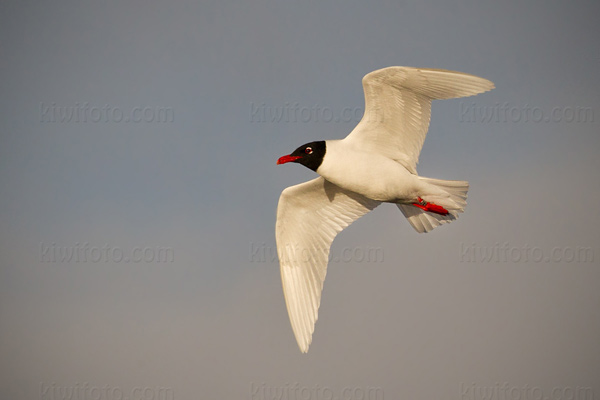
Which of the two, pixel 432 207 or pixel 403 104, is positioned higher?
pixel 403 104

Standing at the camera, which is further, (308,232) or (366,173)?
(308,232)

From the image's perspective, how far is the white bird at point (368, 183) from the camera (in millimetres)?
9523

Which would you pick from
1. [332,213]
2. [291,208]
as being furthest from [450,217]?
[291,208]

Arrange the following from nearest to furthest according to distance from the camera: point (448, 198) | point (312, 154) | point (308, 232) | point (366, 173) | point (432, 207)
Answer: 1. point (312, 154)
2. point (366, 173)
3. point (448, 198)
4. point (432, 207)
5. point (308, 232)

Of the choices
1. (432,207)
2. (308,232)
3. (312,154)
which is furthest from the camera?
(308,232)

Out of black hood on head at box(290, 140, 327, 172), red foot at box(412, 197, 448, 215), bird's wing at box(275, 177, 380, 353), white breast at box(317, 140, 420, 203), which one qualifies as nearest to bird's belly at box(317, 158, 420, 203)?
white breast at box(317, 140, 420, 203)

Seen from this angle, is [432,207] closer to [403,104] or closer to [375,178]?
[375,178]

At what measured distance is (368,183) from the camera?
9.95 meters

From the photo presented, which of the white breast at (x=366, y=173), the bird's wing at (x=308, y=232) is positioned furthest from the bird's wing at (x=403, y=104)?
the bird's wing at (x=308, y=232)

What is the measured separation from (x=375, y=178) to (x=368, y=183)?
0.14 metres

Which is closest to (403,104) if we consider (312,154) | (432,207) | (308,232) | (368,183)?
(368,183)

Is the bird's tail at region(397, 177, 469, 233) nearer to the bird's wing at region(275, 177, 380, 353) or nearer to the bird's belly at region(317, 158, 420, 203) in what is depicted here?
the bird's belly at region(317, 158, 420, 203)

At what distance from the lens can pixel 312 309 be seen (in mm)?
10828

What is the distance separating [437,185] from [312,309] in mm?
3160
